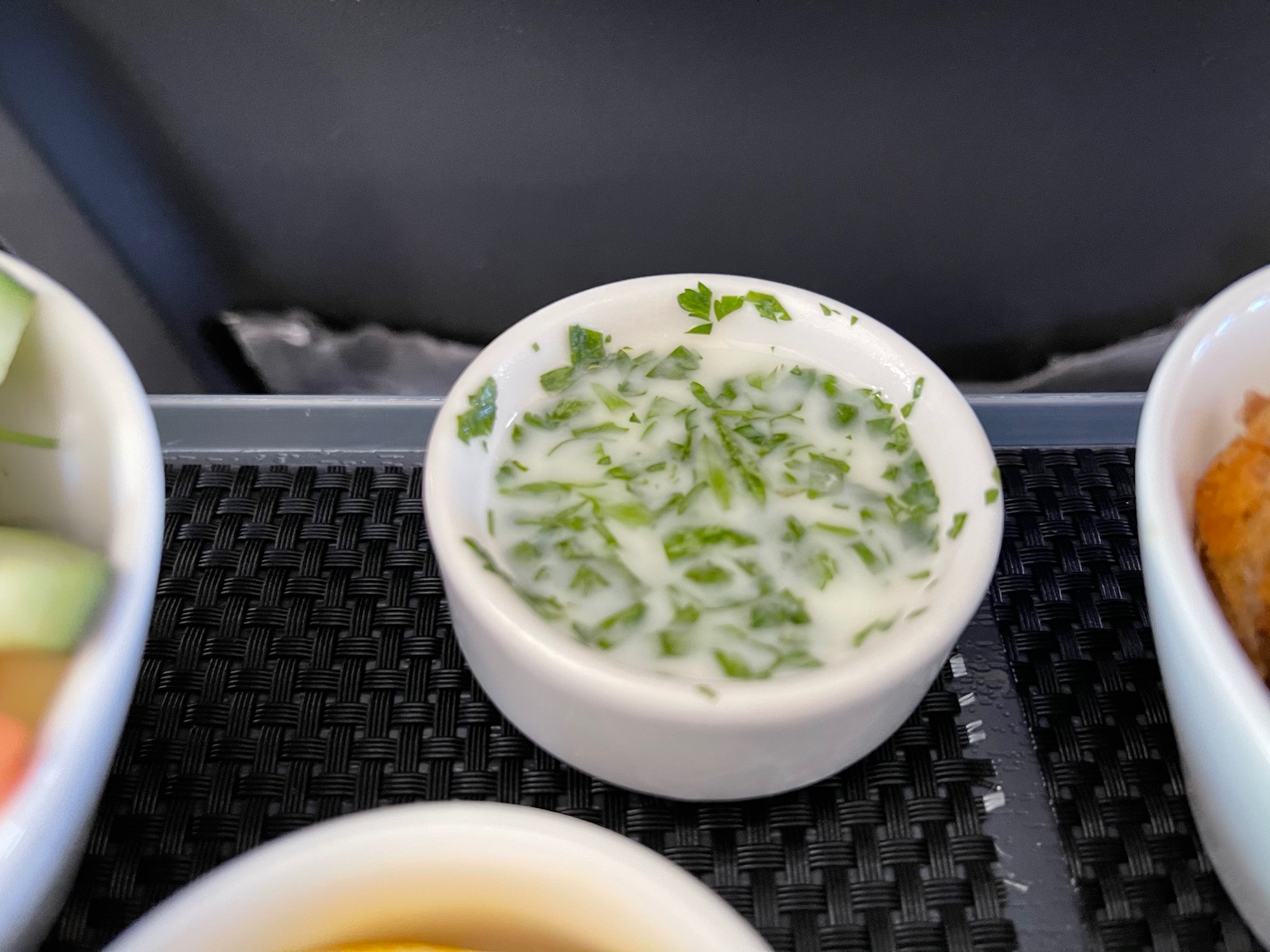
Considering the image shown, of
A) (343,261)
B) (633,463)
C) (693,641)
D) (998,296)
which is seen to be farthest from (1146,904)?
(343,261)

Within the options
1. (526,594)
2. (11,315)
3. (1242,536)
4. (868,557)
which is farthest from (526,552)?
(1242,536)

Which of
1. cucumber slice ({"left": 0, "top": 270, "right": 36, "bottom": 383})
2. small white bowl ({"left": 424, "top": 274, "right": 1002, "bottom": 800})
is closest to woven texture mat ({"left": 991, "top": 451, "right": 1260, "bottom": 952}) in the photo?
small white bowl ({"left": 424, "top": 274, "right": 1002, "bottom": 800})

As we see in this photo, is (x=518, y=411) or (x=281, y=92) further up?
(x=281, y=92)

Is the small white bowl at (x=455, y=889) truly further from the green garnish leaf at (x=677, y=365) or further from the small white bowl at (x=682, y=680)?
the green garnish leaf at (x=677, y=365)

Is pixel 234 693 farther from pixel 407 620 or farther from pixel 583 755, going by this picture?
pixel 583 755

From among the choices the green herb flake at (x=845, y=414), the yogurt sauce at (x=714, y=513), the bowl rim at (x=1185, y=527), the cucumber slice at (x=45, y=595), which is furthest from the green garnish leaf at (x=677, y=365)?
the cucumber slice at (x=45, y=595)
